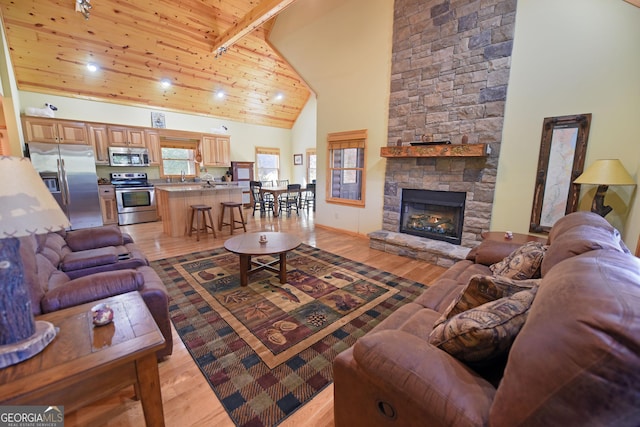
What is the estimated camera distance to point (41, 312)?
1.33 metres

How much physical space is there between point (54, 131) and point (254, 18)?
14.9 ft

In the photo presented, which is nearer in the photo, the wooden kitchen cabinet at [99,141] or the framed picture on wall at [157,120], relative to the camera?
the wooden kitchen cabinet at [99,141]

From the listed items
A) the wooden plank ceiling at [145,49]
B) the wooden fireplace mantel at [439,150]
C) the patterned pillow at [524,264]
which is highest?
the wooden plank ceiling at [145,49]

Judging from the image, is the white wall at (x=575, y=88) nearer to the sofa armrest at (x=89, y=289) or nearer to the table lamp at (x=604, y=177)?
the table lamp at (x=604, y=177)

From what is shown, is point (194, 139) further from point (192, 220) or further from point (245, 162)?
point (192, 220)

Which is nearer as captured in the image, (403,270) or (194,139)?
(403,270)

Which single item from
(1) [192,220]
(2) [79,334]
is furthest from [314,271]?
(1) [192,220]

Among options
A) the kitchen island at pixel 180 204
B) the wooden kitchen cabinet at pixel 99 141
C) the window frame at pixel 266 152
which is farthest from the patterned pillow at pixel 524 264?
the window frame at pixel 266 152

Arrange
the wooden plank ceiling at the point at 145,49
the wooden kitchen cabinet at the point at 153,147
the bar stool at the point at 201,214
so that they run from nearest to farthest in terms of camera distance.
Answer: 1. the wooden plank ceiling at the point at 145,49
2. the bar stool at the point at 201,214
3. the wooden kitchen cabinet at the point at 153,147

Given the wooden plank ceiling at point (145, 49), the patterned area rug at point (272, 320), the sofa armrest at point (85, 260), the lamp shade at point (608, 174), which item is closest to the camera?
the patterned area rug at point (272, 320)

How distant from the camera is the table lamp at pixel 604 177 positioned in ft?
7.93

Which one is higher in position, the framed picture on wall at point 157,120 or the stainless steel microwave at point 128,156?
the framed picture on wall at point 157,120

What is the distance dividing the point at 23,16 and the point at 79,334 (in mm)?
5855

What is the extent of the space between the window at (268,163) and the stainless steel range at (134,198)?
3480mm
